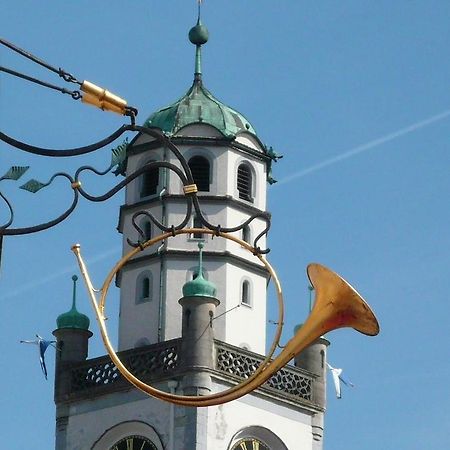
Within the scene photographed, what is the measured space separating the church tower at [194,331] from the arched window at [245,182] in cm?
3

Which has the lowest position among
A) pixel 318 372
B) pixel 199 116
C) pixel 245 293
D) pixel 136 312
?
pixel 318 372

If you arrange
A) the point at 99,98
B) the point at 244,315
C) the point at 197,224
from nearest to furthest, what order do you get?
the point at 99,98
the point at 197,224
the point at 244,315

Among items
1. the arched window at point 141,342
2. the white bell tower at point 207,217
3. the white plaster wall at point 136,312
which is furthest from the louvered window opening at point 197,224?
the arched window at point 141,342

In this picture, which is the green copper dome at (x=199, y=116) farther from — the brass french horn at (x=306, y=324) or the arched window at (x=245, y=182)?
the brass french horn at (x=306, y=324)

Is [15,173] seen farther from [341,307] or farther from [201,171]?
[201,171]

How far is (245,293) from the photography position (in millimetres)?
74750

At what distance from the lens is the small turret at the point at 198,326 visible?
72250mm

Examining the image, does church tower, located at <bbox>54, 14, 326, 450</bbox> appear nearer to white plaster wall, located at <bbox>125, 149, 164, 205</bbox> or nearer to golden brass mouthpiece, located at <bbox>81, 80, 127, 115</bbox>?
white plaster wall, located at <bbox>125, 149, 164, 205</bbox>

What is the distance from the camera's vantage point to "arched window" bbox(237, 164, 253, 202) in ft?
251

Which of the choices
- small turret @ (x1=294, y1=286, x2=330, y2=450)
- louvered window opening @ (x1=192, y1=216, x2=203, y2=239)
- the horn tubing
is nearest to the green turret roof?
louvered window opening @ (x1=192, y1=216, x2=203, y2=239)

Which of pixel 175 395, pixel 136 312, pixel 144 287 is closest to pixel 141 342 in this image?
pixel 136 312

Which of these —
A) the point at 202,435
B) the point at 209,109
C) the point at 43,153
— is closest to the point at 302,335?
the point at 43,153

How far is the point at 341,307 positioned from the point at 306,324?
1.09ft

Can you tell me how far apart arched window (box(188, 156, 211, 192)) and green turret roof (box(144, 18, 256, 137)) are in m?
1.04
